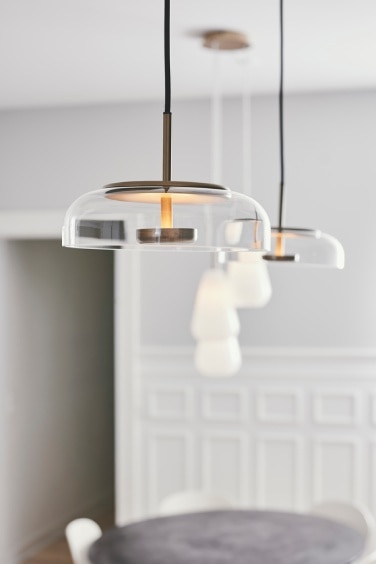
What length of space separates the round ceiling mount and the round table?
2.04 metres

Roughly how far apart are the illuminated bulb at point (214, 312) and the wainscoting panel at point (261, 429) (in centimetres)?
145

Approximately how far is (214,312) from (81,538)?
115 centimetres

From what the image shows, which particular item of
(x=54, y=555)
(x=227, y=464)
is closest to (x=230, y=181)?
(x=227, y=464)

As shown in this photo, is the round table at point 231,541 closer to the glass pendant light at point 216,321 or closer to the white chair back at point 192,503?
the white chair back at point 192,503

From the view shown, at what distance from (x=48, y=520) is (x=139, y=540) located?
2.60 metres

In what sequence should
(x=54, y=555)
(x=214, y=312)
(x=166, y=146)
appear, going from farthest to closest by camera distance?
(x=54, y=555) → (x=214, y=312) → (x=166, y=146)

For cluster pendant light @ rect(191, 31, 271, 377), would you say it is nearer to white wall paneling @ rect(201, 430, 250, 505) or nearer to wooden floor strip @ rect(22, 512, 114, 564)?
white wall paneling @ rect(201, 430, 250, 505)

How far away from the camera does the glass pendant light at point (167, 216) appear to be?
1671 mm

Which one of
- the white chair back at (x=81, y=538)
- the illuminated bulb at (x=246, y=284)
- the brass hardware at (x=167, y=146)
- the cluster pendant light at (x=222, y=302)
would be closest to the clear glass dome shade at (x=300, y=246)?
the cluster pendant light at (x=222, y=302)

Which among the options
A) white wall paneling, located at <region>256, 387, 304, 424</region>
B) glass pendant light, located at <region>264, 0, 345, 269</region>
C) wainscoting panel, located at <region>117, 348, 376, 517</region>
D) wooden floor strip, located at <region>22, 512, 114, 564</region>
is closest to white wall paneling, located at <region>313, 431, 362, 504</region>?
wainscoting panel, located at <region>117, 348, 376, 517</region>

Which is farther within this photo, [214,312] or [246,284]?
[246,284]

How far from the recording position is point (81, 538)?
12.2 feet

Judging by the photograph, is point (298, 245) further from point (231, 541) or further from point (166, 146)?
point (231, 541)

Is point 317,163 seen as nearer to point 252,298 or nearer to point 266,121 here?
point 266,121
